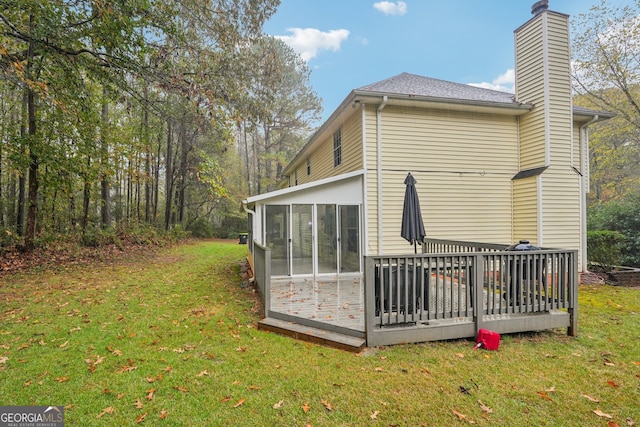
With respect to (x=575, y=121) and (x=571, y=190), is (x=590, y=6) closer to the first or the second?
(x=575, y=121)

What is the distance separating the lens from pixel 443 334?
13.5ft

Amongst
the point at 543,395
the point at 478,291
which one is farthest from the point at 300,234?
the point at 543,395

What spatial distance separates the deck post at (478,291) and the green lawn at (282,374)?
38 centimetres

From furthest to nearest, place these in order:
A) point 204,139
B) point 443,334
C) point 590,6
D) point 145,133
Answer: point 204,139, point 145,133, point 590,6, point 443,334

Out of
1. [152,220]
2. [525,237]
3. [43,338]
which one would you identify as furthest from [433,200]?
[152,220]

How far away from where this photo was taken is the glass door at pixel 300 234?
805 centimetres

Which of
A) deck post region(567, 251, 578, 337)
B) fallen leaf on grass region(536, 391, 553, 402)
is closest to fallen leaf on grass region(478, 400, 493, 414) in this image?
fallen leaf on grass region(536, 391, 553, 402)

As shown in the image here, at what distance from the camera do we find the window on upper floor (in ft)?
31.9

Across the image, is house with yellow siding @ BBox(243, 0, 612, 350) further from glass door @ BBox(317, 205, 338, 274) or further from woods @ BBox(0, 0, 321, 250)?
woods @ BBox(0, 0, 321, 250)

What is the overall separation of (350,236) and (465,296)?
4064 millimetres

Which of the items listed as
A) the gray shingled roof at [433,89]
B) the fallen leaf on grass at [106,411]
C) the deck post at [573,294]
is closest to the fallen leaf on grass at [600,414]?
the deck post at [573,294]

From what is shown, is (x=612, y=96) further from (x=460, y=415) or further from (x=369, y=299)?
(x=460, y=415)

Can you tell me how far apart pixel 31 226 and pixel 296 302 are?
31.2 feet

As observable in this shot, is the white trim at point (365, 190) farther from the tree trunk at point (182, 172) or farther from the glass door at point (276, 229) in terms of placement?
the tree trunk at point (182, 172)
